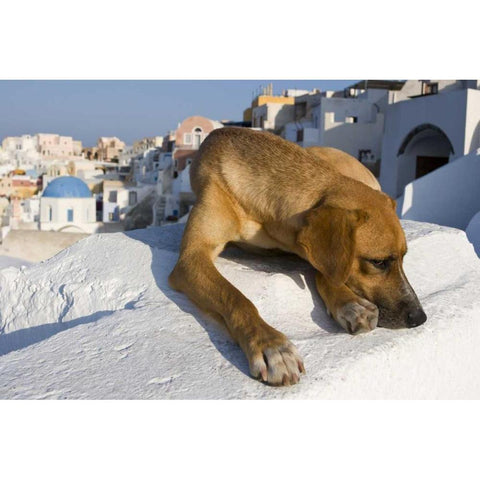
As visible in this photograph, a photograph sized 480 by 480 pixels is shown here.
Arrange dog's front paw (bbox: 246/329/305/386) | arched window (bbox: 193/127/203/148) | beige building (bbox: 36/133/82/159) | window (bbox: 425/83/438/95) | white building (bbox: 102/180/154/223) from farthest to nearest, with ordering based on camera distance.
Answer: beige building (bbox: 36/133/82/159), arched window (bbox: 193/127/203/148), white building (bbox: 102/180/154/223), window (bbox: 425/83/438/95), dog's front paw (bbox: 246/329/305/386)

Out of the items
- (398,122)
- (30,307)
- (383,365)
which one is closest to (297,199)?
(383,365)

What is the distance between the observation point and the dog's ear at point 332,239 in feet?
8.31

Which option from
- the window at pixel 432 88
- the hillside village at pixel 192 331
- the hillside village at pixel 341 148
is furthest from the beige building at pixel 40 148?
the hillside village at pixel 192 331

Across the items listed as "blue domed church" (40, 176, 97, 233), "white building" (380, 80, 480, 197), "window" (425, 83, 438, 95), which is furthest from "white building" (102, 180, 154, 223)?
"white building" (380, 80, 480, 197)

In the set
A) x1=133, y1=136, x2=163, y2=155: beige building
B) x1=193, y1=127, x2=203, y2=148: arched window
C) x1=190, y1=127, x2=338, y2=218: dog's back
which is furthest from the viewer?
x1=133, y1=136, x2=163, y2=155: beige building

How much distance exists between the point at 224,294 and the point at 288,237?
1.66 ft

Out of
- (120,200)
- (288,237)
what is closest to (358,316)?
(288,237)

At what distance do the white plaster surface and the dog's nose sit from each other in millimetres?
83

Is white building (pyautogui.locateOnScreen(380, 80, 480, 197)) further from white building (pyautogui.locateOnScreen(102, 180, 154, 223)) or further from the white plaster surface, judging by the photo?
white building (pyautogui.locateOnScreen(102, 180, 154, 223))

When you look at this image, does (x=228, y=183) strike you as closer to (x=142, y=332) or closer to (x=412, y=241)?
(x=142, y=332)

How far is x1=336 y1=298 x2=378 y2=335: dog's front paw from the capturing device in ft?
8.81

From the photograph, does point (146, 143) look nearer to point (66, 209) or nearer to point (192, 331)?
point (66, 209)

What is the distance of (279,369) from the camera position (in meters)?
2.20

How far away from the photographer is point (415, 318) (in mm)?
2691
